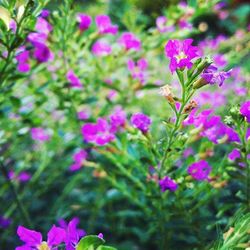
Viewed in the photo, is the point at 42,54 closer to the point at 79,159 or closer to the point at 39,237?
the point at 79,159

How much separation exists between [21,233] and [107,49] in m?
0.99

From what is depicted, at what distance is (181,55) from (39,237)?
430 mm

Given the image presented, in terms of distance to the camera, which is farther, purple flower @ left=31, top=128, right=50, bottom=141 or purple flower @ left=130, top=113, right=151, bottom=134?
purple flower @ left=31, top=128, right=50, bottom=141

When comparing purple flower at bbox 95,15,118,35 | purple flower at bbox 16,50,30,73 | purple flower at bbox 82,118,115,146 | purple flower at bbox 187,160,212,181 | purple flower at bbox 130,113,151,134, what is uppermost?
purple flower at bbox 95,15,118,35

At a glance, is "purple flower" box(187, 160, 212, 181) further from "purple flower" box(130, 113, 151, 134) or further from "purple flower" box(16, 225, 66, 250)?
"purple flower" box(16, 225, 66, 250)

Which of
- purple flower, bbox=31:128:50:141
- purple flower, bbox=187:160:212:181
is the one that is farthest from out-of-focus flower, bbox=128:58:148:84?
purple flower, bbox=31:128:50:141

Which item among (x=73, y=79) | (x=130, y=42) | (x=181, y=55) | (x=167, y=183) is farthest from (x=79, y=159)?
(x=181, y=55)

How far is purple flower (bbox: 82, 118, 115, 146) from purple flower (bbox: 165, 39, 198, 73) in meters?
0.45

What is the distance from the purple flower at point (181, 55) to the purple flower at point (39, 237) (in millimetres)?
368

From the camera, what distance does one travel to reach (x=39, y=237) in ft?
2.60

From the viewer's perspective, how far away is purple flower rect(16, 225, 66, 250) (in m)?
0.78

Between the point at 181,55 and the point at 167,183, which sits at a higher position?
the point at 181,55

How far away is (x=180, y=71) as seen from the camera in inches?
34.8

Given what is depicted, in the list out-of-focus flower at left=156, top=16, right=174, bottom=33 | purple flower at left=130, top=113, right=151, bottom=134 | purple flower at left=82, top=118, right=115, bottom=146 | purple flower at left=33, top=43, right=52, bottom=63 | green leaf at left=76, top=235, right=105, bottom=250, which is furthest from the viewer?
out-of-focus flower at left=156, top=16, right=174, bottom=33
